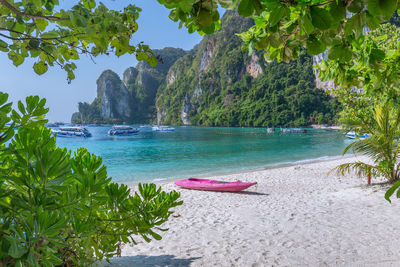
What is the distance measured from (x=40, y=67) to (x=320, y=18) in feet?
5.32

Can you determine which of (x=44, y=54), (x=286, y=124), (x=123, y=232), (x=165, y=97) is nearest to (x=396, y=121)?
(x=123, y=232)

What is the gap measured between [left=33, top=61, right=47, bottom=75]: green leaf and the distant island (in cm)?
7154

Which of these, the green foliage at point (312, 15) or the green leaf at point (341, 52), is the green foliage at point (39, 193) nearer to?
the green foliage at point (312, 15)

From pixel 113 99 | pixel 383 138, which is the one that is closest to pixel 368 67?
pixel 383 138

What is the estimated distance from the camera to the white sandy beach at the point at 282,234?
295cm

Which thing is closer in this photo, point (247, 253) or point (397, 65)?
point (397, 65)

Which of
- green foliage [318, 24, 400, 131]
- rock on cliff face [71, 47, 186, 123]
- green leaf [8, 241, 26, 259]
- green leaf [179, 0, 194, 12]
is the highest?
rock on cliff face [71, 47, 186, 123]

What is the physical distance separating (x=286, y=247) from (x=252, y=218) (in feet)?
5.55

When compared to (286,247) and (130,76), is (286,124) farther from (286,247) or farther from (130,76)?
(130,76)

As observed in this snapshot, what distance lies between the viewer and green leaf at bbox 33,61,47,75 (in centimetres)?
153

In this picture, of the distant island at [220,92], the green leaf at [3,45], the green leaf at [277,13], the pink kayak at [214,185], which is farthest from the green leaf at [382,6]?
the distant island at [220,92]

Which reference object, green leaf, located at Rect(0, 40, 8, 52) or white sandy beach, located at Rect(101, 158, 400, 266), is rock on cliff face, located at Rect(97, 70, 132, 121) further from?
green leaf, located at Rect(0, 40, 8, 52)

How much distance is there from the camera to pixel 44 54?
153 centimetres

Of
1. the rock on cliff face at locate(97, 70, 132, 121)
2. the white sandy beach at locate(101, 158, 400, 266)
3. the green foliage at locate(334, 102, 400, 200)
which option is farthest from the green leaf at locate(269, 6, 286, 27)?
the rock on cliff face at locate(97, 70, 132, 121)
